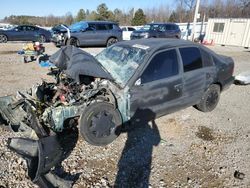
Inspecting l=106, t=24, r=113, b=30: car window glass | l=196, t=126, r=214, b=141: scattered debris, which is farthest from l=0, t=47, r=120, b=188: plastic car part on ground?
l=106, t=24, r=113, b=30: car window glass

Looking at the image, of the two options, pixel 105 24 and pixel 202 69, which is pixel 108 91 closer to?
pixel 202 69

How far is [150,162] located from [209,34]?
19834 mm

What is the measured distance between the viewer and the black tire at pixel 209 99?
486 cm

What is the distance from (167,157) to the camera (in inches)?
Result: 141

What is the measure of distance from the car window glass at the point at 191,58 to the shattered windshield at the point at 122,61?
2.72 ft

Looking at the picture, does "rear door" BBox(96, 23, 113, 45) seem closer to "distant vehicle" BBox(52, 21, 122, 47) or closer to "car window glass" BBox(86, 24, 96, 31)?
"distant vehicle" BBox(52, 21, 122, 47)

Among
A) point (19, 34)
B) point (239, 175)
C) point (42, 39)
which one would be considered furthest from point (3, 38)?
point (239, 175)

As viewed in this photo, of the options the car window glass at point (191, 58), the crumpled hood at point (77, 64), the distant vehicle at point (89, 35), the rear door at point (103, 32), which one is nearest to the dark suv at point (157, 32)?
the distant vehicle at point (89, 35)

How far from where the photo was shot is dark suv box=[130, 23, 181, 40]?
52.2 feet

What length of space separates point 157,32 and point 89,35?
502 cm

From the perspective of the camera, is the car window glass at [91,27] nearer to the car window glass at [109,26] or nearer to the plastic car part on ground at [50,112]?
the car window glass at [109,26]

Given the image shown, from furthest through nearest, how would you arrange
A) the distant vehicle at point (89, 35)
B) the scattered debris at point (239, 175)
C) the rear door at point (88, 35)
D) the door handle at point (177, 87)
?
the rear door at point (88, 35) → the distant vehicle at point (89, 35) → the door handle at point (177, 87) → the scattered debris at point (239, 175)

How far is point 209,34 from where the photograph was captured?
20781 millimetres

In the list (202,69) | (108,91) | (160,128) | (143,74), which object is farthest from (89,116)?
(202,69)
